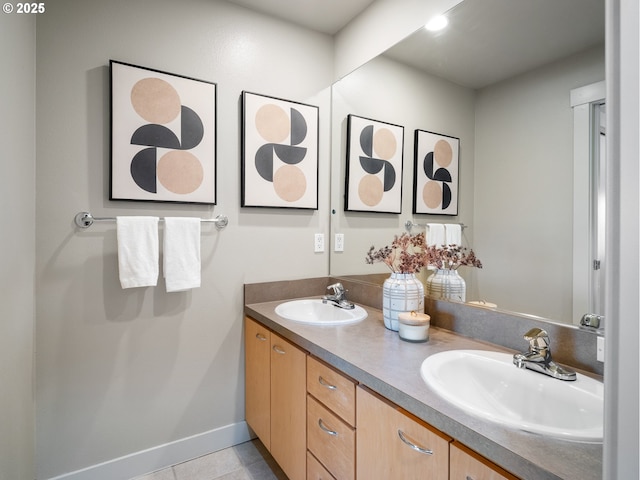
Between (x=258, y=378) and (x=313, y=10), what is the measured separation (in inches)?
83.3

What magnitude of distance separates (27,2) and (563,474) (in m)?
2.21

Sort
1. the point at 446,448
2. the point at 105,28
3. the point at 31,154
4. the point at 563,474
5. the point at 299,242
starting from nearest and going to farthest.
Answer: the point at 563,474, the point at 446,448, the point at 31,154, the point at 105,28, the point at 299,242

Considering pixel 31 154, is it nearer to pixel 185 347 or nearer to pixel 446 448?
pixel 185 347

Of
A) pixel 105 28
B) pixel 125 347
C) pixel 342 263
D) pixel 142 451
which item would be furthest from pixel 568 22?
pixel 142 451

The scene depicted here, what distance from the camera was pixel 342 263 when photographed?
219 centimetres

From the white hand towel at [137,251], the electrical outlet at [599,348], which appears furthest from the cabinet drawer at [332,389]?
the white hand towel at [137,251]

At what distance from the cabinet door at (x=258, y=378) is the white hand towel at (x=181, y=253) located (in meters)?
0.42

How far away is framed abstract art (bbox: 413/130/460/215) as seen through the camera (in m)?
1.48

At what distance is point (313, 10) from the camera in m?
1.96

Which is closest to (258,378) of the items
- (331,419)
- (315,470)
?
(315,470)

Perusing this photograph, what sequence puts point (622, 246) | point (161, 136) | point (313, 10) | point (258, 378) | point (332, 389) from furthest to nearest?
point (313, 10) < point (258, 378) < point (161, 136) < point (332, 389) < point (622, 246)

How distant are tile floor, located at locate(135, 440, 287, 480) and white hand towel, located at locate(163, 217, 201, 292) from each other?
94cm

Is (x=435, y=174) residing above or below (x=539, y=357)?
above

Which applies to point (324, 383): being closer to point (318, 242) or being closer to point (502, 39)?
point (318, 242)
